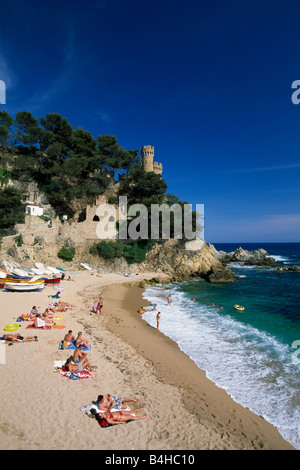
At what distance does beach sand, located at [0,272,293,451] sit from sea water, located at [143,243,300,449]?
539 millimetres

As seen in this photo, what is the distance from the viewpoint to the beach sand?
4277 mm

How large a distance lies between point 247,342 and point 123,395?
6.54 metres

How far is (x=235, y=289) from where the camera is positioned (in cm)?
2180

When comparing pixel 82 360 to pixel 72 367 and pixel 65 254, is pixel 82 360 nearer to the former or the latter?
pixel 72 367

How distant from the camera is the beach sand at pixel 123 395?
4.28 m

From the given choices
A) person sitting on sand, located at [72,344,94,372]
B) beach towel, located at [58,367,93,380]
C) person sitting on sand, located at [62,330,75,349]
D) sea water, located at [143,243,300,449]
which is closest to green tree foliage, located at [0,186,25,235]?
sea water, located at [143,243,300,449]

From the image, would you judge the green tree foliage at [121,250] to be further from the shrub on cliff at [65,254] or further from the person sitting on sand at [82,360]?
the person sitting on sand at [82,360]

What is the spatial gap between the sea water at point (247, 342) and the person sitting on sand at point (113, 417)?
3125mm

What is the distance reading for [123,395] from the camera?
5570mm

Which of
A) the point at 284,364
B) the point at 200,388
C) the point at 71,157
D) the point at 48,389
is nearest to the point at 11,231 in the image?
the point at 71,157

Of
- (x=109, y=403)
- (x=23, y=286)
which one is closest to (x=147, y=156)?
(x=23, y=286)

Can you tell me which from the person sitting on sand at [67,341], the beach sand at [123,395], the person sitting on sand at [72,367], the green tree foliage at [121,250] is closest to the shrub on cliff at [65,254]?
the green tree foliage at [121,250]

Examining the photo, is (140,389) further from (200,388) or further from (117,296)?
(117,296)
